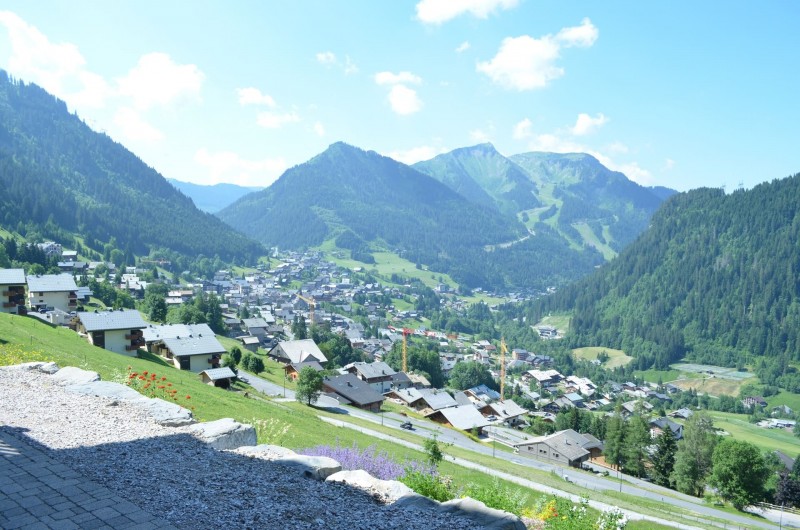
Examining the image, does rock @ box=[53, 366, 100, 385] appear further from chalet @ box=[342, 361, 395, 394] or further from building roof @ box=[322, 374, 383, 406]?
chalet @ box=[342, 361, 395, 394]

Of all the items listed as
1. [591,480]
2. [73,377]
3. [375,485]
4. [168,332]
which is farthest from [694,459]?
[73,377]

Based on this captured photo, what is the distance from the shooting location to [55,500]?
8.62 metres

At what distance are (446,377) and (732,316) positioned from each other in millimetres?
135534

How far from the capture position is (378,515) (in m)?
9.05

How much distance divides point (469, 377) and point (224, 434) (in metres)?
105

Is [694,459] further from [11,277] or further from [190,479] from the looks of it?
[11,277]

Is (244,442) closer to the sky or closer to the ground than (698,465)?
closer to the sky

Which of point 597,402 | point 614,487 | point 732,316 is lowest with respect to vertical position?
point 597,402

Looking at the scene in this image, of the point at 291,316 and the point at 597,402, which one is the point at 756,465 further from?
the point at 291,316

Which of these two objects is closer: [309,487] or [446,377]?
[309,487]

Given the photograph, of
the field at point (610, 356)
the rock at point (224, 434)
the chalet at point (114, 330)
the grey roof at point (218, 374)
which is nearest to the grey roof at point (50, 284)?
the chalet at point (114, 330)

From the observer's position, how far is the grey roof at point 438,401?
255ft

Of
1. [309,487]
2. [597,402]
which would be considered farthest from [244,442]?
[597,402]

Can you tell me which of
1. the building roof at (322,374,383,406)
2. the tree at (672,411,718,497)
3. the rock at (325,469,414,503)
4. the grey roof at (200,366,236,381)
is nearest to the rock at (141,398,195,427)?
the rock at (325,469,414,503)
